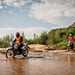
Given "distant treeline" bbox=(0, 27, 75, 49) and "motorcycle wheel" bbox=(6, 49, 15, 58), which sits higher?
"distant treeline" bbox=(0, 27, 75, 49)

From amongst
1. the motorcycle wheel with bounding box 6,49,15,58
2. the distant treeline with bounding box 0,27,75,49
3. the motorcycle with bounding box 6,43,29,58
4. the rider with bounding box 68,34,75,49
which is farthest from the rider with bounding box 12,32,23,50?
the rider with bounding box 68,34,75,49

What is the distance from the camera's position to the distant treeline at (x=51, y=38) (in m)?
7.60

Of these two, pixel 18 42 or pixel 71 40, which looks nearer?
pixel 18 42

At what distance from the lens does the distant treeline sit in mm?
7598

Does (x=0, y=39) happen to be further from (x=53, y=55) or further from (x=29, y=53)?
(x=53, y=55)

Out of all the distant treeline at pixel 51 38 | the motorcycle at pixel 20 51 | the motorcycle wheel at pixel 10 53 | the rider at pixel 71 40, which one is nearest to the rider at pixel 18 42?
the motorcycle at pixel 20 51

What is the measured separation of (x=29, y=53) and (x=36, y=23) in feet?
2.24

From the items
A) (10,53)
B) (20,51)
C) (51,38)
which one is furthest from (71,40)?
(10,53)

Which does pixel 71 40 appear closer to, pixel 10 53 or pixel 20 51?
pixel 20 51

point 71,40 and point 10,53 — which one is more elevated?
point 71,40

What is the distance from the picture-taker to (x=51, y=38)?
8.21 meters

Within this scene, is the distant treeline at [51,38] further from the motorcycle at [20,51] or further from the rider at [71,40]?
the motorcycle at [20,51]

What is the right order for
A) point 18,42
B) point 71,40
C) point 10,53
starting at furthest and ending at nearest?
point 71,40, point 10,53, point 18,42

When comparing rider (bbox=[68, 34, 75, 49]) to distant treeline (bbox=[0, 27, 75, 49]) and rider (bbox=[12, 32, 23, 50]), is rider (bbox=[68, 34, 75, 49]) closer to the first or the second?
distant treeline (bbox=[0, 27, 75, 49])
